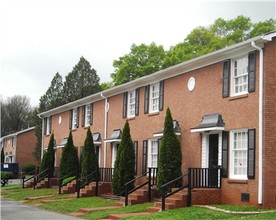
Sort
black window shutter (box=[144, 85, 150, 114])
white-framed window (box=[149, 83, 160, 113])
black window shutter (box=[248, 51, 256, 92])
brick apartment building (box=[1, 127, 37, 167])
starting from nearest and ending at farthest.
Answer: black window shutter (box=[248, 51, 256, 92]), white-framed window (box=[149, 83, 160, 113]), black window shutter (box=[144, 85, 150, 114]), brick apartment building (box=[1, 127, 37, 167])

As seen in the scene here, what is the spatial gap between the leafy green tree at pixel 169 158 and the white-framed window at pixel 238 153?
274 cm

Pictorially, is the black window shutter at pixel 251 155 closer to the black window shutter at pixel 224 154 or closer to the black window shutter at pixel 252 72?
the black window shutter at pixel 224 154

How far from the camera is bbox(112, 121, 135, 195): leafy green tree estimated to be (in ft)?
77.7

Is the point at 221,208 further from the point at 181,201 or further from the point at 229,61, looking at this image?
the point at 229,61

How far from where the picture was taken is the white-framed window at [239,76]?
18.5 meters

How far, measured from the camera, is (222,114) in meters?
19.4

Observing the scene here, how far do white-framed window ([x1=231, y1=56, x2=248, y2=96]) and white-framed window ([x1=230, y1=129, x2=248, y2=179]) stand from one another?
151 centimetres

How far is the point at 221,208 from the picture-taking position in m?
17.2

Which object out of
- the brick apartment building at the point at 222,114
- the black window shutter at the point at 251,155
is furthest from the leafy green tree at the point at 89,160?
the black window shutter at the point at 251,155

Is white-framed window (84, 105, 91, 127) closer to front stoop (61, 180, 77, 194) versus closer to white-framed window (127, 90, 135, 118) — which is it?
front stoop (61, 180, 77, 194)

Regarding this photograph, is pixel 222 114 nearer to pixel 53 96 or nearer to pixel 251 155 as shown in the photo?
pixel 251 155

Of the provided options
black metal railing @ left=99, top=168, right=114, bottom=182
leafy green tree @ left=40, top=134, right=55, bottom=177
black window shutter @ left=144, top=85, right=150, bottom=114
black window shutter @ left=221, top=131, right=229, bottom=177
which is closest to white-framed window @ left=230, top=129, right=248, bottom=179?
black window shutter @ left=221, top=131, right=229, bottom=177

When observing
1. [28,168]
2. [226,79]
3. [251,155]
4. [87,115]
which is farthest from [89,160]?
[28,168]

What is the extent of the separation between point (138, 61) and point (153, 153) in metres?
25.3
